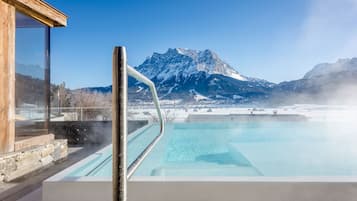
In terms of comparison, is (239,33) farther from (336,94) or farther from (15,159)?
(15,159)

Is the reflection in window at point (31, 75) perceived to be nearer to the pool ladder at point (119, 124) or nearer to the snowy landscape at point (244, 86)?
the pool ladder at point (119, 124)

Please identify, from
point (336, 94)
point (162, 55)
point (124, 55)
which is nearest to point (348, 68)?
point (336, 94)

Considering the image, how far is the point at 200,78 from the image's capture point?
1709 cm

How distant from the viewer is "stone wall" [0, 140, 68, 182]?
317cm

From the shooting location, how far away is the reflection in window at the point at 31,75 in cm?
392

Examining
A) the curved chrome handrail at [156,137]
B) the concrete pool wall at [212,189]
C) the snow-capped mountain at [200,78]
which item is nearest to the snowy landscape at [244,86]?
the snow-capped mountain at [200,78]

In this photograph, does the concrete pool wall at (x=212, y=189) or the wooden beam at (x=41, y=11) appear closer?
the concrete pool wall at (x=212, y=189)

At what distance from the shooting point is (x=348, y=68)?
14.0 meters

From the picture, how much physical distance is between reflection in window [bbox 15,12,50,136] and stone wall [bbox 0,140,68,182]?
33 cm

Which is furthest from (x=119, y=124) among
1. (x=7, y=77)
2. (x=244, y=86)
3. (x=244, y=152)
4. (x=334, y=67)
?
(x=334, y=67)

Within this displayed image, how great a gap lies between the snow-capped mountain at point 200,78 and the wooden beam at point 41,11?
7752mm

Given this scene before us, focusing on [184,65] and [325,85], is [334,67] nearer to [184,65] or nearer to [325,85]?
[325,85]

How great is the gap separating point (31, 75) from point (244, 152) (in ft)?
12.2

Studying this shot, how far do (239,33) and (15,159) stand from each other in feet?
34.0
